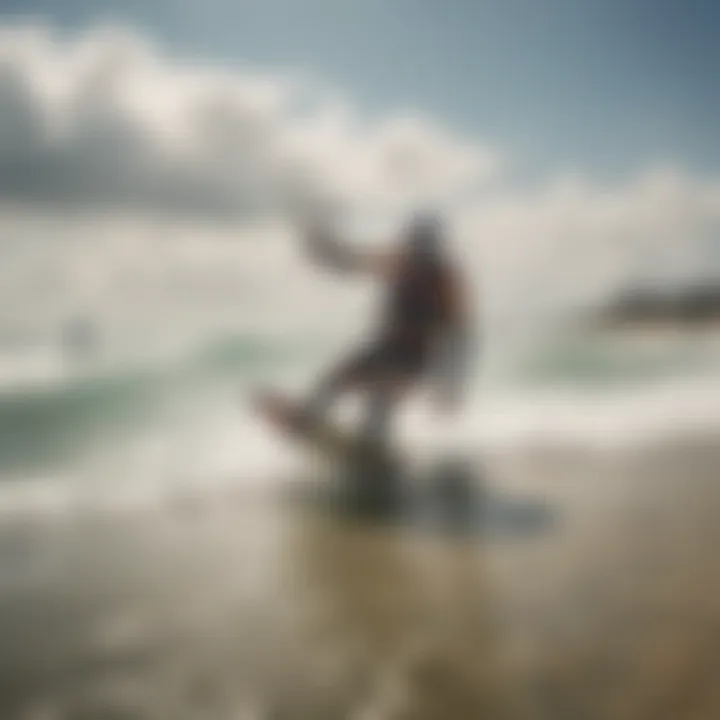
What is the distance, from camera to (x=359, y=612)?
4.92 ft

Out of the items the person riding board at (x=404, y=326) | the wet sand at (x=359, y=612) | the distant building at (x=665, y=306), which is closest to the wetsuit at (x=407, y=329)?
the person riding board at (x=404, y=326)

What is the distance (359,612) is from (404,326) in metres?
0.78

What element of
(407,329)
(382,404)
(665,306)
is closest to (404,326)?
(407,329)

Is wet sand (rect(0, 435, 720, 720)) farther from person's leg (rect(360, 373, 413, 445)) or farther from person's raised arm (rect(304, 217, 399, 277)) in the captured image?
person's raised arm (rect(304, 217, 399, 277))

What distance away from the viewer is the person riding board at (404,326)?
1980 mm

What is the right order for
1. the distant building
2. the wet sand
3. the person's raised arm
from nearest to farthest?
the wet sand, the person's raised arm, the distant building

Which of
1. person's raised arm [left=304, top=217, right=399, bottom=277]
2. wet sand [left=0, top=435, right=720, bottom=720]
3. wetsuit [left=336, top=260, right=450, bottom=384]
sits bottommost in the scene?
wet sand [left=0, top=435, right=720, bottom=720]

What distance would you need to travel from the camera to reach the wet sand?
128cm

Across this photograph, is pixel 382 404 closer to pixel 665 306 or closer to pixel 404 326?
pixel 404 326

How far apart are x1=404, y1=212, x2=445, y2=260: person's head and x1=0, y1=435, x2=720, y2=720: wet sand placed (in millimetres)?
650

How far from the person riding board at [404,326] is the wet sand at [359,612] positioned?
32 cm

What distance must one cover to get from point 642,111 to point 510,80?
48 centimetres

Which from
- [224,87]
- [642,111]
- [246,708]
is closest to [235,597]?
[246,708]

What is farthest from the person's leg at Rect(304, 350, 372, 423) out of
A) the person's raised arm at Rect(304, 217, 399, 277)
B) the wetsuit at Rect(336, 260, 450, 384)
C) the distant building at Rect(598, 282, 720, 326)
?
the distant building at Rect(598, 282, 720, 326)
